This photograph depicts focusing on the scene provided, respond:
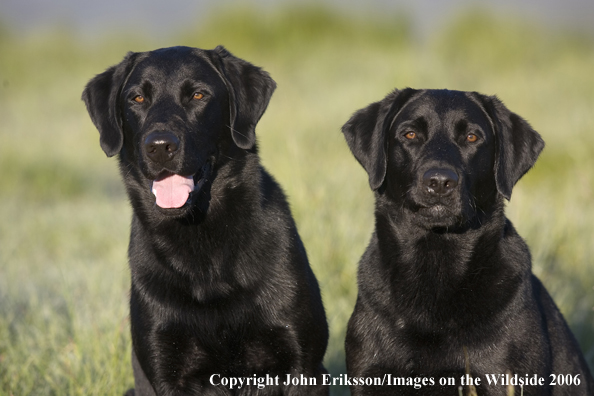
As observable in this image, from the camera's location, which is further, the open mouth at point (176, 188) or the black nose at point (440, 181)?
the open mouth at point (176, 188)

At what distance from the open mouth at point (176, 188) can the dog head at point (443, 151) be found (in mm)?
856

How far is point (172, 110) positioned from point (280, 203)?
0.76 m

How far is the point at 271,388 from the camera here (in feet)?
10.8

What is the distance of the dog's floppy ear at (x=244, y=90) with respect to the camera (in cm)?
346

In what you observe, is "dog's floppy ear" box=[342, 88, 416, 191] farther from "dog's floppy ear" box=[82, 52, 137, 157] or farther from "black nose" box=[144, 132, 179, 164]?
"dog's floppy ear" box=[82, 52, 137, 157]

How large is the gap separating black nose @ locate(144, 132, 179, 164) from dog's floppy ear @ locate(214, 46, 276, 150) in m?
0.40

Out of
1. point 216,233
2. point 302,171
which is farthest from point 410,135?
point 302,171

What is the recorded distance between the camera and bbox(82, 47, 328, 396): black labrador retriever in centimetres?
321

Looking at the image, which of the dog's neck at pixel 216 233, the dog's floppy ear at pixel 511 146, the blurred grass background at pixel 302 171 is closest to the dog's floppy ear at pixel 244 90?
Answer: the dog's neck at pixel 216 233

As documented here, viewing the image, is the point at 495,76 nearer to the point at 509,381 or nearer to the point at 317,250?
the point at 317,250

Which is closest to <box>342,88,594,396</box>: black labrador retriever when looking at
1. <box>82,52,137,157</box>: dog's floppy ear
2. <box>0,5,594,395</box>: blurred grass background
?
<box>82,52,137,157</box>: dog's floppy ear

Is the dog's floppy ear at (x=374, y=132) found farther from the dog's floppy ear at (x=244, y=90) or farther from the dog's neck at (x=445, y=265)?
the dog's floppy ear at (x=244, y=90)

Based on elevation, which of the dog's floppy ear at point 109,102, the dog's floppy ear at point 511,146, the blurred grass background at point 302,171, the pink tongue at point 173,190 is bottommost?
the blurred grass background at point 302,171

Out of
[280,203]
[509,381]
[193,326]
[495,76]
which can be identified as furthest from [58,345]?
[495,76]
